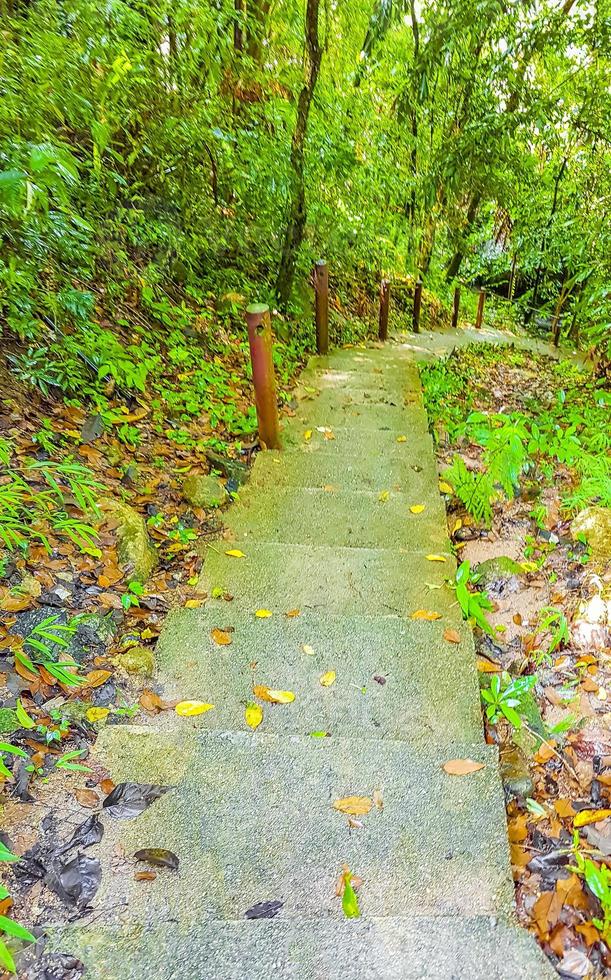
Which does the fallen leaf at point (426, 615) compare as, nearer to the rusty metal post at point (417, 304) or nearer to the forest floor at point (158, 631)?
the forest floor at point (158, 631)

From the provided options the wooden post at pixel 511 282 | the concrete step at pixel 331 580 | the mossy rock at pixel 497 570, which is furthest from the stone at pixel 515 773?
the wooden post at pixel 511 282

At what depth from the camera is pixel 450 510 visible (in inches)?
139

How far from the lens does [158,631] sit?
92.5 inches

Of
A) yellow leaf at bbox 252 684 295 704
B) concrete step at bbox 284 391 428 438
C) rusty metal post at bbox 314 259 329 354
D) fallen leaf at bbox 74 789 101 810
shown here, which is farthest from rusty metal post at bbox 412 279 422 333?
fallen leaf at bbox 74 789 101 810

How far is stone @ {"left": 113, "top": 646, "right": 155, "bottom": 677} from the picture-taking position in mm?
2117

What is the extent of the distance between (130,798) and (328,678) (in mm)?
809

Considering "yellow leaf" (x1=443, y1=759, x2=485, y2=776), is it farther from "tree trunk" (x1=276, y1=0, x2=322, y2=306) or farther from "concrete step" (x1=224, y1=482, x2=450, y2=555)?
"tree trunk" (x1=276, y1=0, x2=322, y2=306)

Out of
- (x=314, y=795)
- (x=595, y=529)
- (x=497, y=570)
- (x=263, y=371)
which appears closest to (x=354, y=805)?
(x=314, y=795)

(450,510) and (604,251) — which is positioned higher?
(604,251)

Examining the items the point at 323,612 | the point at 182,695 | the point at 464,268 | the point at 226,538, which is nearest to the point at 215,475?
the point at 226,538

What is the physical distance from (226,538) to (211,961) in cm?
191

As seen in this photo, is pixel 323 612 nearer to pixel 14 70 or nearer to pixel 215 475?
pixel 215 475

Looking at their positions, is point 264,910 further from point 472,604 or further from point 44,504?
point 44,504

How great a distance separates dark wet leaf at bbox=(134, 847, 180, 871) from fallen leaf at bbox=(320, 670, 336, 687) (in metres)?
0.79
